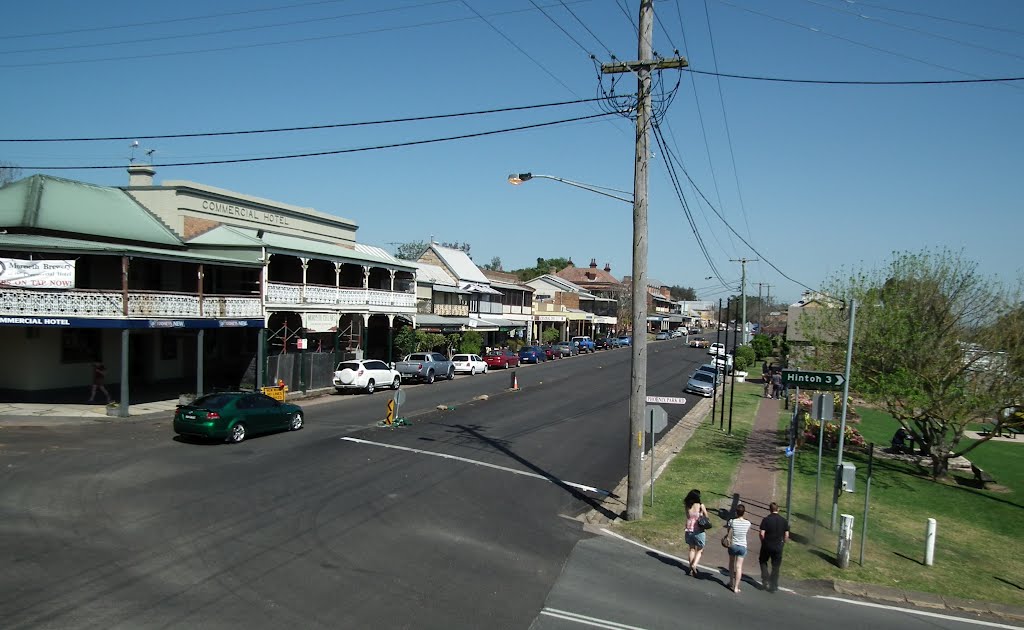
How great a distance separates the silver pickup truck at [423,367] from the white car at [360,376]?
351 centimetres

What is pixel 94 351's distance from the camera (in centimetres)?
2667

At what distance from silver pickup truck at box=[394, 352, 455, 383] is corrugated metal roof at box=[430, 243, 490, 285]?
1843 cm

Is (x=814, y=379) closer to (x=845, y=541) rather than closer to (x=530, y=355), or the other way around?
(x=845, y=541)

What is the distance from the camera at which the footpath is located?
10.7 meters

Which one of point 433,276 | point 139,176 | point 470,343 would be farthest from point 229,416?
point 433,276

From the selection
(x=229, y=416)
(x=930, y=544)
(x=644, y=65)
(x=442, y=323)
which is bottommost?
(x=930, y=544)

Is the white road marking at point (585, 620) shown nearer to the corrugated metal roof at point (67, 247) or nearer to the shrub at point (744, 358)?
the corrugated metal roof at point (67, 247)

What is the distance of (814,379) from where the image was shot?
44.5ft

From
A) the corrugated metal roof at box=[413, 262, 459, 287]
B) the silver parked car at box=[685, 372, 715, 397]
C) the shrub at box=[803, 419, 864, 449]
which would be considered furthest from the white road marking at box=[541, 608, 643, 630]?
the corrugated metal roof at box=[413, 262, 459, 287]

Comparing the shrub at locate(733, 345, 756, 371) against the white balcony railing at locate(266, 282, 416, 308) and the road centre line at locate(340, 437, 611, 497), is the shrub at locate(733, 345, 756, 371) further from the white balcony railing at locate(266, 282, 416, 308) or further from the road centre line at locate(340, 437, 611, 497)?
the road centre line at locate(340, 437, 611, 497)

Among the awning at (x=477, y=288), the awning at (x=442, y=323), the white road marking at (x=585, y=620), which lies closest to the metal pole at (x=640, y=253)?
the white road marking at (x=585, y=620)

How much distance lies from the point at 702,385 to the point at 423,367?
1643 centimetres

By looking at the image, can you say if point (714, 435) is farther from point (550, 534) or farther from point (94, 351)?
point (94, 351)

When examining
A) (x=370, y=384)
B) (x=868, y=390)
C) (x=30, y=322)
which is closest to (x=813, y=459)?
(x=868, y=390)
